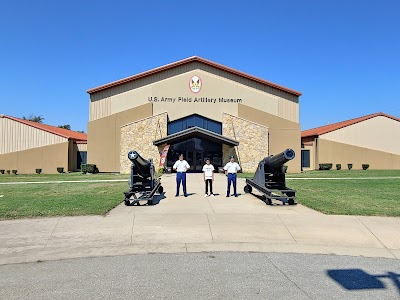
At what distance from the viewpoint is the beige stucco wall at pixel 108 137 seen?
114 feet

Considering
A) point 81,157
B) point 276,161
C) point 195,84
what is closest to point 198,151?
point 195,84

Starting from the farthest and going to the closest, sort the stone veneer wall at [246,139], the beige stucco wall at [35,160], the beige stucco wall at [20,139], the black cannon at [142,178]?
the beige stucco wall at [20,139] → the beige stucco wall at [35,160] → the stone veneer wall at [246,139] → the black cannon at [142,178]

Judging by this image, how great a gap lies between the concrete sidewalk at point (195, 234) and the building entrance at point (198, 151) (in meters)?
24.6

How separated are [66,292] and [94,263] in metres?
1.32

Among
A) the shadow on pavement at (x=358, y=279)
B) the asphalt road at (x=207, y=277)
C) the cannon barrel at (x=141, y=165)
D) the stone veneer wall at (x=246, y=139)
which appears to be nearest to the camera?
the asphalt road at (x=207, y=277)

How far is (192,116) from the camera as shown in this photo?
116 ft

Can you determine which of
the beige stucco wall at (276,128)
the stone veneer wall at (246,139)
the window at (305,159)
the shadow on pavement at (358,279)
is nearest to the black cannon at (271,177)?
the shadow on pavement at (358,279)

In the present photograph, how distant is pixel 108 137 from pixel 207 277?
102 feet

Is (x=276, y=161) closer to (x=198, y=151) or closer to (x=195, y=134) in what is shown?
(x=195, y=134)

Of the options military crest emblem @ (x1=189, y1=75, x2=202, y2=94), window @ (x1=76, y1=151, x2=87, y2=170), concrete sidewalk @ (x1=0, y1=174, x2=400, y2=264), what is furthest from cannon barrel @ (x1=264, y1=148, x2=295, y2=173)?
window @ (x1=76, y1=151, x2=87, y2=170)

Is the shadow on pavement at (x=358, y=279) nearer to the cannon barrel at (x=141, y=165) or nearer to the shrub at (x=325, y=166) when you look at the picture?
the cannon barrel at (x=141, y=165)

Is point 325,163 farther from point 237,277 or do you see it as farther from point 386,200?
point 237,277

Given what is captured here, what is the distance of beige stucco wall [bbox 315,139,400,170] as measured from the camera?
131 feet

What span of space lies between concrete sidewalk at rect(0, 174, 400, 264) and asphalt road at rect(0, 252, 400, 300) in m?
0.55
